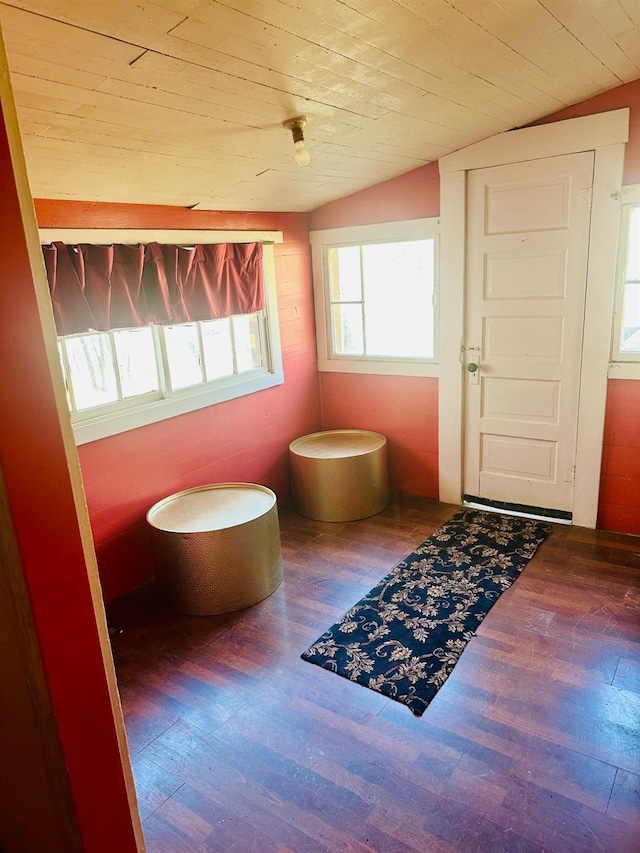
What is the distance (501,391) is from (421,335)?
668mm

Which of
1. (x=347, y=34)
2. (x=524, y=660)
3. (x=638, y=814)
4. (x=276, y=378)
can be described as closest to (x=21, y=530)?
(x=347, y=34)

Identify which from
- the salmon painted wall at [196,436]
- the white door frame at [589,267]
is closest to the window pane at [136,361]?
the salmon painted wall at [196,436]

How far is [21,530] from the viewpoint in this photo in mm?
829

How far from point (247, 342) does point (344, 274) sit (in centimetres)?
93

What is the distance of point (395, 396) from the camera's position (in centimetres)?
405

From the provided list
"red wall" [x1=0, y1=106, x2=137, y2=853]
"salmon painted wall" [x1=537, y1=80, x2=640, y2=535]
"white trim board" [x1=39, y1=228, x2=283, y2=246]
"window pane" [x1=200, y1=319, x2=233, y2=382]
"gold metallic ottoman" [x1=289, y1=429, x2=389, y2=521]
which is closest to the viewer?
"red wall" [x1=0, y1=106, x2=137, y2=853]

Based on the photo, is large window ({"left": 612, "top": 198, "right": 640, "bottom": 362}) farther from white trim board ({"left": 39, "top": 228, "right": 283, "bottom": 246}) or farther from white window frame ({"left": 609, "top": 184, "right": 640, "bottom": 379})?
white trim board ({"left": 39, "top": 228, "right": 283, "bottom": 246})

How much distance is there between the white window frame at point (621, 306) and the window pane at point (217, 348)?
7.41 ft

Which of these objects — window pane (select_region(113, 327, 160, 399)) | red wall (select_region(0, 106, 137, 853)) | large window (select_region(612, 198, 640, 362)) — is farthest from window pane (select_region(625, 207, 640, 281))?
red wall (select_region(0, 106, 137, 853))

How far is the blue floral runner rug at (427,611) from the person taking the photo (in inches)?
92.0

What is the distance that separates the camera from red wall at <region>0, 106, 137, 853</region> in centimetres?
79

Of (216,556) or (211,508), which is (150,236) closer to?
(211,508)

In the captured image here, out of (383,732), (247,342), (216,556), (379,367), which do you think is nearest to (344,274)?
(379,367)

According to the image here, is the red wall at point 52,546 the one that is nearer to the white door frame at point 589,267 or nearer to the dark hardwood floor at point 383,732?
the dark hardwood floor at point 383,732
